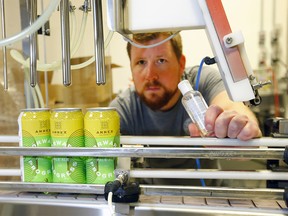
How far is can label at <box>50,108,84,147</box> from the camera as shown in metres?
0.56

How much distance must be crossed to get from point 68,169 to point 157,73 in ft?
2.39

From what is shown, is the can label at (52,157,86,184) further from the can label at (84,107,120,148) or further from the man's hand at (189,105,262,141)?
the man's hand at (189,105,262,141)

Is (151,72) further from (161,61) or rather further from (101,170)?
(101,170)

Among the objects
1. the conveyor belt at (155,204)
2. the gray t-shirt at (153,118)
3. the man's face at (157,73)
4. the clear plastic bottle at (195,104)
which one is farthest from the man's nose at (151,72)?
the conveyor belt at (155,204)

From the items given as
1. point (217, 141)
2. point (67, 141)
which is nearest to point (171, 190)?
point (217, 141)

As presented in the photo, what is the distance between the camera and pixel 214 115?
56 centimetres

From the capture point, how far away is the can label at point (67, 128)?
561mm

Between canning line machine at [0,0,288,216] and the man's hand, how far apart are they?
2cm

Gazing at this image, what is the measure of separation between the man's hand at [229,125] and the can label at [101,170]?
23cm

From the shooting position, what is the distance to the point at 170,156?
20.8 inches

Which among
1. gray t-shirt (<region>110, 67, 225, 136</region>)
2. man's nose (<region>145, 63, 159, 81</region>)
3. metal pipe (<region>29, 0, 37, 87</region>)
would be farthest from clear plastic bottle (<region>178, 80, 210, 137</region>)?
gray t-shirt (<region>110, 67, 225, 136</region>)

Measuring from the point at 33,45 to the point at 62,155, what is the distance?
26 cm

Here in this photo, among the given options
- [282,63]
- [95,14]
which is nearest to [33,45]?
[95,14]

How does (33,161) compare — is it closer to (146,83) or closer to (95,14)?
(95,14)
